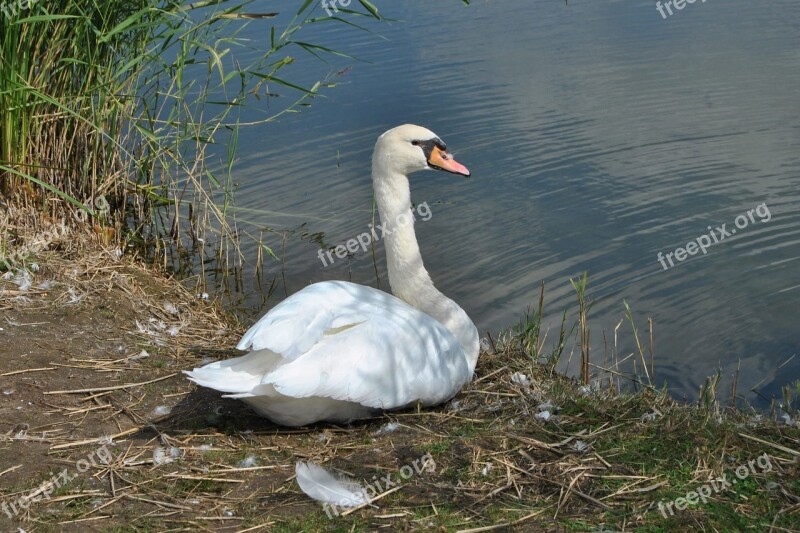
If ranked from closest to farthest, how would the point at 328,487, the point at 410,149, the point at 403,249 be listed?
the point at 328,487 < the point at 410,149 < the point at 403,249


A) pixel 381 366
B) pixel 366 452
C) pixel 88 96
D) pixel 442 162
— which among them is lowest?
pixel 366 452

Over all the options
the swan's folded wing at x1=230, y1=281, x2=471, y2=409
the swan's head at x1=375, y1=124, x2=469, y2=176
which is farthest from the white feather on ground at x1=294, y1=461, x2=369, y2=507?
the swan's head at x1=375, y1=124, x2=469, y2=176

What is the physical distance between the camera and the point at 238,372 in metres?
3.95

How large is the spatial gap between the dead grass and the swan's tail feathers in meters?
0.32

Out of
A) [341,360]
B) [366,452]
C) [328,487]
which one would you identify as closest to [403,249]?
[341,360]

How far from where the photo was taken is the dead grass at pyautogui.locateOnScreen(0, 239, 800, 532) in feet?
11.2

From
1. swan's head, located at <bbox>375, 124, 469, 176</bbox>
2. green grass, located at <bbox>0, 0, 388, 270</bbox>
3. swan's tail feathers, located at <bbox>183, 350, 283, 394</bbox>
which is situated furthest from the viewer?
green grass, located at <bbox>0, 0, 388, 270</bbox>

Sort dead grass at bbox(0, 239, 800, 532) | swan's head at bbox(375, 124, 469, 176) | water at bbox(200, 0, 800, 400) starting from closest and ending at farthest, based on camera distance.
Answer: dead grass at bbox(0, 239, 800, 532) → swan's head at bbox(375, 124, 469, 176) → water at bbox(200, 0, 800, 400)

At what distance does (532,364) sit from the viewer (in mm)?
5059

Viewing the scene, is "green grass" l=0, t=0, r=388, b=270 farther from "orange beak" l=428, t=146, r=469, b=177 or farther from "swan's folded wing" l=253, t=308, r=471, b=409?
"swan's folded wing" l=253, t=308, r=471, b=409

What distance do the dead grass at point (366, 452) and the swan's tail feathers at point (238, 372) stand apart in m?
0.32

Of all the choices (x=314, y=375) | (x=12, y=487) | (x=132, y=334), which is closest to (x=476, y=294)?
(x=132, y=334)

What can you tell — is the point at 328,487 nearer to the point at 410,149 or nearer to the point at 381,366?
the point at 381,366

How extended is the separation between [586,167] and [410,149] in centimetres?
454
